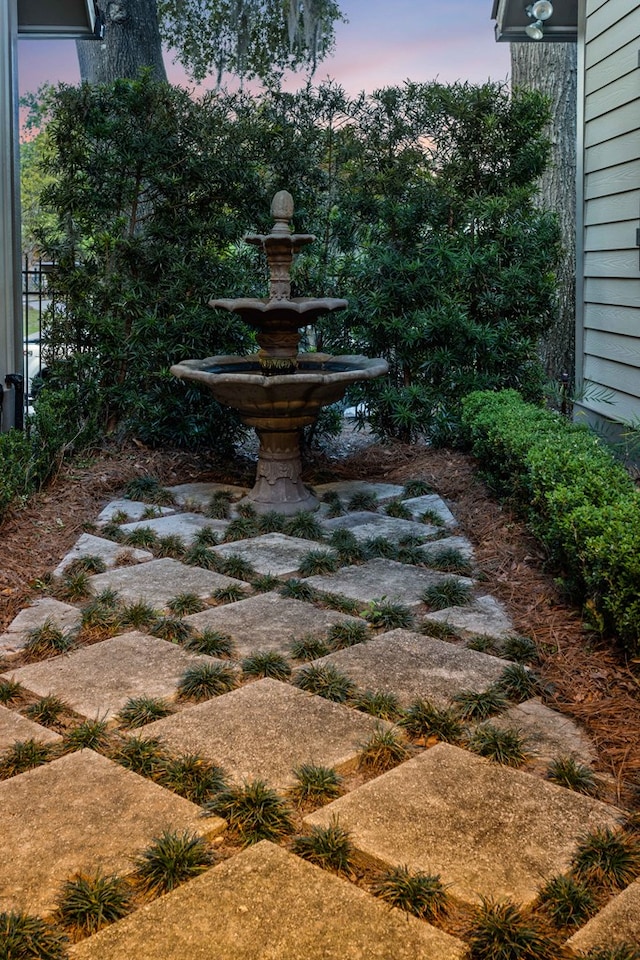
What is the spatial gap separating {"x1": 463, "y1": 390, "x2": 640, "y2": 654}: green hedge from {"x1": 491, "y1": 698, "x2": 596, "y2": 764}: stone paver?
45 centimetres

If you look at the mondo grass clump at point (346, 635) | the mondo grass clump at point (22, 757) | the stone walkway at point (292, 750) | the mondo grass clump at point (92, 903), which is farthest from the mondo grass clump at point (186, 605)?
the mondo grass clump at point (92, 903)

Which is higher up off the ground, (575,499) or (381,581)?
(575,499)

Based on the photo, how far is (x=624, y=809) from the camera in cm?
230

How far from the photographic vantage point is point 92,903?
6.17 ft

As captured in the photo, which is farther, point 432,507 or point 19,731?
point 432,507

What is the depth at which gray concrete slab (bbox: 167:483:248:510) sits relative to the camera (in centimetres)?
569

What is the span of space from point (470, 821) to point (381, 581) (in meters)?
2.01

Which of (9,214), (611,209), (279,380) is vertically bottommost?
(279,380)

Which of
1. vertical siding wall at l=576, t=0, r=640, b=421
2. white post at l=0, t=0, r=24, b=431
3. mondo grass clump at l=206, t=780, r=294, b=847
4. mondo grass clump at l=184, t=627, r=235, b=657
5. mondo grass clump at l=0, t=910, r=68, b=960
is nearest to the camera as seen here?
mondo grass clump at l=0, t=910, r=68, b=960

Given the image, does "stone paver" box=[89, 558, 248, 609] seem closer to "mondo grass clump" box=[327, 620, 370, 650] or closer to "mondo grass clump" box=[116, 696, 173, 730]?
"mondo grass clump" box=[327, 620, 370, 650]

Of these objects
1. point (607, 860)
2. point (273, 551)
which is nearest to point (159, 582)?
point (273, 551)

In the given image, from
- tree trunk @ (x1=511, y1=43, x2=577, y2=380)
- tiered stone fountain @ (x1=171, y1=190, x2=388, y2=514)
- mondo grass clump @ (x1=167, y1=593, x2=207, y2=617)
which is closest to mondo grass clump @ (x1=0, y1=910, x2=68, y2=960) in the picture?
mondo grass clump @ (x1=167, y1=593, x2=207, y2=617)

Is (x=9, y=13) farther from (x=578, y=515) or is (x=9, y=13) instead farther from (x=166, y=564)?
(x=578, y=515)

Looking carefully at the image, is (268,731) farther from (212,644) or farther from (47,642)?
(47,642)
